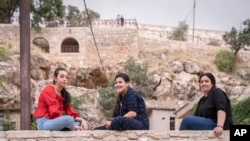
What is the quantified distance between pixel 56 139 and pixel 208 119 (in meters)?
2.24

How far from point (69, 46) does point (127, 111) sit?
3136 centimetres

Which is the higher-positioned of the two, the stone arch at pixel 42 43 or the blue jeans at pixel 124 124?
the stone arch at pixel 42 43

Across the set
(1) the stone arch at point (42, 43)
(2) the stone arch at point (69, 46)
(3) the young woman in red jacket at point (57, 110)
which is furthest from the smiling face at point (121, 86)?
(2) the stone arch at point (69, 46)

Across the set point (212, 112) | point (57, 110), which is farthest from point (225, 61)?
point (57, 110)

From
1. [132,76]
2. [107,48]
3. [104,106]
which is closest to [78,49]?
[107,48]

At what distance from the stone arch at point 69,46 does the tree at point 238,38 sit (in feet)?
43.2

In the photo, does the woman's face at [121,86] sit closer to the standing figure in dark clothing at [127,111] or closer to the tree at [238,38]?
the standing figure in dark clothing at [127,111]

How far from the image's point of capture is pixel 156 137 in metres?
6.92

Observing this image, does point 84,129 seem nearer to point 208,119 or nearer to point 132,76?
point 208,119

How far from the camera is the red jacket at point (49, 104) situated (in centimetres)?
681

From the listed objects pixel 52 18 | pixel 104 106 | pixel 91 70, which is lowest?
pixel 104 106

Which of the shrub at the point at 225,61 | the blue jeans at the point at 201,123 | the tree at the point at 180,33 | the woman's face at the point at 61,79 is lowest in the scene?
the blue jeans at the point at 201,123

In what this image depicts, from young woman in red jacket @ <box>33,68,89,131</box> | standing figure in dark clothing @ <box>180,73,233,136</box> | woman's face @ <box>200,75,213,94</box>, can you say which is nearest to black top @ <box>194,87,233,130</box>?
standing figure in dark clothing @ <box>180,73,233,136</box>

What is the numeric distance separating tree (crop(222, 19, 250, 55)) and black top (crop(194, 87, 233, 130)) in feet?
109
